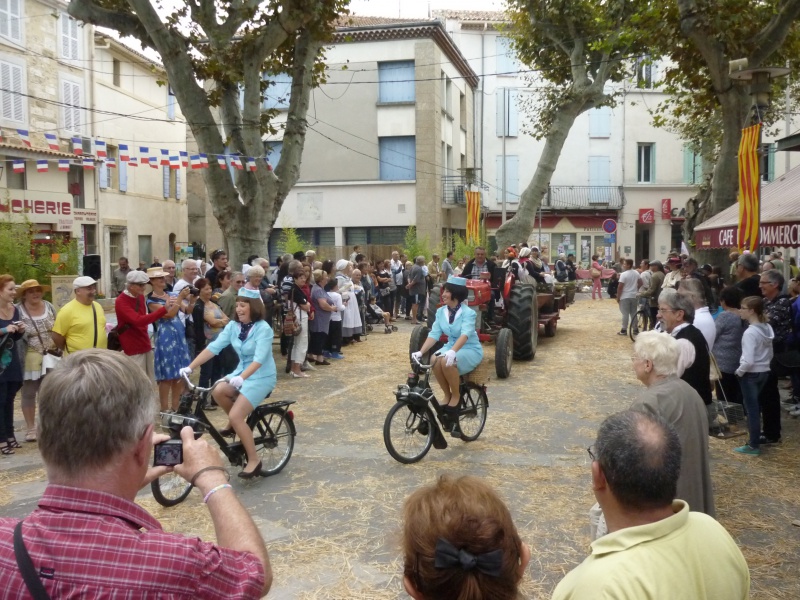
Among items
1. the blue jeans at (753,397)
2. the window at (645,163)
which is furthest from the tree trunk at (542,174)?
the window at (645,163)

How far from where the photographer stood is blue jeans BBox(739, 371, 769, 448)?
7.00 m

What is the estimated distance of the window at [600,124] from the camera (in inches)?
1468

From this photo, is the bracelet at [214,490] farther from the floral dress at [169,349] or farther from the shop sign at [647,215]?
the shop sign at [647,215]

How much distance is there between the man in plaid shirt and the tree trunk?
65.3ft

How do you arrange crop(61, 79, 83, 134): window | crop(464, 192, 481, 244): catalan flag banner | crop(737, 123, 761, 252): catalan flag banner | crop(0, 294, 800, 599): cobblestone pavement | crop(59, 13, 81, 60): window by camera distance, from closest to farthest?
crop(0, 294, 800, 599): cobblestone pavement, crop(737, 123, 761, 252): catalan flag banner, crop(59, 13, 81, 60): window, crop(61, 79, 83, 134): window, crop(464, 192, 481, 244): catalan flag banner

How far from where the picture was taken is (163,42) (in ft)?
40.5

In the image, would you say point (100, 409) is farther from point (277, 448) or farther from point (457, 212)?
point (457, 212)

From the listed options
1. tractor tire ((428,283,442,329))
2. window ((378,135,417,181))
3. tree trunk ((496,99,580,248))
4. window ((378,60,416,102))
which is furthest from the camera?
window ((378,135,417,181))

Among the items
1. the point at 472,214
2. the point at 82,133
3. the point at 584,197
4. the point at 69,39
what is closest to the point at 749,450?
the point at 472,214

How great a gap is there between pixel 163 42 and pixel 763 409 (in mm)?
10476

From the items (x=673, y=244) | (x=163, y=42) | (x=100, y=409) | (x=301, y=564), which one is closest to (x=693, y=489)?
(x=301, y=564)

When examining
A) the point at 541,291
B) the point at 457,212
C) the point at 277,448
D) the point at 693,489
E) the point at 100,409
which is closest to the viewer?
the point at 100,409

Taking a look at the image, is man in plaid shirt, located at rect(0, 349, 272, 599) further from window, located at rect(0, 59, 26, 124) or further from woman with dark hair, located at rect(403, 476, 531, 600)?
window, located at rect(0, 59, 26, 124)

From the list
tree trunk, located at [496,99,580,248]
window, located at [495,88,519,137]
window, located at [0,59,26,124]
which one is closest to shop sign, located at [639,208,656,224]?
window, located at [495,88,519,137]
